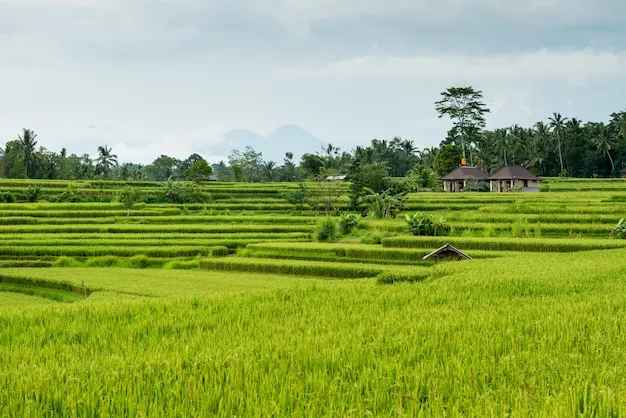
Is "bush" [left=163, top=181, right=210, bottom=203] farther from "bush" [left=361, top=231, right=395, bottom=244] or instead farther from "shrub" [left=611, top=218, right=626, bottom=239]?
"shrub" [left=611, top=218, right=626, bottom=239]

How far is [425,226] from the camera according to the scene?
2359cm

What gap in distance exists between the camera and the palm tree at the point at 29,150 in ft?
179

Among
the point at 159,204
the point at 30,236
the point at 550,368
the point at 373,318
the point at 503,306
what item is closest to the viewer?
the point at 550,368

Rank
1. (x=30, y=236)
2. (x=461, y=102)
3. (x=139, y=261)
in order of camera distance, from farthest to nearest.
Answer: (x=461, y=102) → (x=30, y=236) → (x=139, y=261)

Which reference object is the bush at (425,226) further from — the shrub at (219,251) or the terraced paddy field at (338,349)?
the terraced paddy field at (338,349)

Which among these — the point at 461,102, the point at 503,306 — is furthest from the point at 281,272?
the point at 461,102

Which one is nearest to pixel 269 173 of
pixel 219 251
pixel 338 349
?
pixel 219 251

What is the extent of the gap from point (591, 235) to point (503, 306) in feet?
58.3

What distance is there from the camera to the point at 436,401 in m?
3.12

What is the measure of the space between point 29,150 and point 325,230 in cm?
4132

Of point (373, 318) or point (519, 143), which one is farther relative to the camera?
point (519, 143)

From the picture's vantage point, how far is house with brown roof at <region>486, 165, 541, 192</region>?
49.1 meters

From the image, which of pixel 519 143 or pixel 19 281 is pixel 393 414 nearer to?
pixel 19 281

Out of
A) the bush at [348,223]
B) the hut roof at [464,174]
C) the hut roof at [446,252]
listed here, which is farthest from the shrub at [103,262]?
the hut roof at [464,174]
